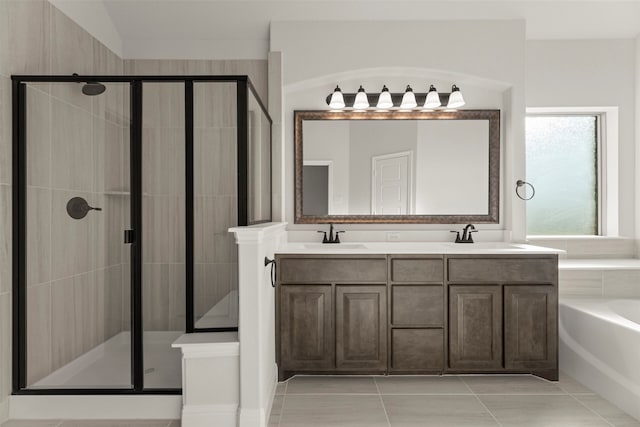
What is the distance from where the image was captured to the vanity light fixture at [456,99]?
3578 mm

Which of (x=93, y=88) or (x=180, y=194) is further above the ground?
(x=93, y=88)

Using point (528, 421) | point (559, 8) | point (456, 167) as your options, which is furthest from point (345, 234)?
point (559, 8)

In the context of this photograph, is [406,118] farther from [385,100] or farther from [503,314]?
[503,314]

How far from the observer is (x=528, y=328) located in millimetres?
3025

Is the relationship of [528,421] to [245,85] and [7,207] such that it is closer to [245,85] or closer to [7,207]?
[245,85]

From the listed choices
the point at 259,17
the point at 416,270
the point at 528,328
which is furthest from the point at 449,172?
the point at 259,17

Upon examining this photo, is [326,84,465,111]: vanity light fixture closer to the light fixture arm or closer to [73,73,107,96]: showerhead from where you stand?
the light fixture arm

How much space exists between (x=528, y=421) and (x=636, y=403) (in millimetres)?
582

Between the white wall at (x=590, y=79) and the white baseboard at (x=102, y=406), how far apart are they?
3383 mm

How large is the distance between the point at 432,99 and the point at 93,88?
2289mm

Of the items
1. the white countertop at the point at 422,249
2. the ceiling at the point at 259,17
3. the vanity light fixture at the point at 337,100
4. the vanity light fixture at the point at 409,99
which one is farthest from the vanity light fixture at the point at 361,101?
the white countertop at the point at 422,249

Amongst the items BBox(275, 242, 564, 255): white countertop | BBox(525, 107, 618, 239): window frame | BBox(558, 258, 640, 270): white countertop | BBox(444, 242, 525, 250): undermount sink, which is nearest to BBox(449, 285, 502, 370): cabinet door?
Result: BBox(275, 242, 564, 255): white countertop

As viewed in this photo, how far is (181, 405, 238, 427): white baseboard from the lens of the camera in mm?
2373

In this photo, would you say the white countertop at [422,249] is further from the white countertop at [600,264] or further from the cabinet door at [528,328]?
the white countertop at [600,264]
